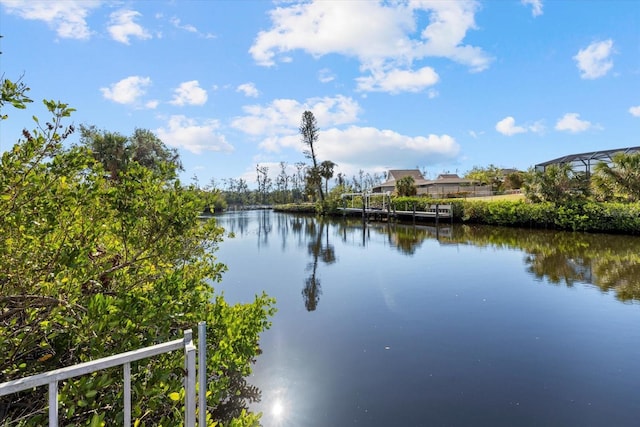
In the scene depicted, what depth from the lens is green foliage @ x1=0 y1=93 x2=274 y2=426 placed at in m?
1.59

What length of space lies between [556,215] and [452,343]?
15745 millimetres

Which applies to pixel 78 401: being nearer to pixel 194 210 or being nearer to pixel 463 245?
pixel 194 210

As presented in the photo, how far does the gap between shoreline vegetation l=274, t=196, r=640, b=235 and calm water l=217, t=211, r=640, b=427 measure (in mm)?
6024

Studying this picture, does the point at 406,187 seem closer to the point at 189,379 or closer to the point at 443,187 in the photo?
the point at 443,187

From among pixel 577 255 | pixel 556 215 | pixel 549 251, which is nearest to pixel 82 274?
pixel 577 255

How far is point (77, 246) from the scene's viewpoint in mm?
1716

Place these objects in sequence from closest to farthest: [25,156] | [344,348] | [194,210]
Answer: [25,156] → [194,210] → [344,348]

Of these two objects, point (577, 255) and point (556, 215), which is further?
point (556, 215)

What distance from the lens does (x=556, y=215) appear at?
17031 millimetres

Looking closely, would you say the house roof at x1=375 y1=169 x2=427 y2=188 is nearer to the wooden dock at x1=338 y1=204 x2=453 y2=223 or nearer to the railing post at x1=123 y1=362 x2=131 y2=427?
the wooden dock at x1=338 y1=204 x2=453 y2=223

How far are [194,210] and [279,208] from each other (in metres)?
46.5

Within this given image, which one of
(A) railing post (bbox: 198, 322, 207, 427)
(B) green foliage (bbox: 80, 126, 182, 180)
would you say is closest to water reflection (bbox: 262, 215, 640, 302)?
(A) railing post (bbox: 198, 322, 207, 427)

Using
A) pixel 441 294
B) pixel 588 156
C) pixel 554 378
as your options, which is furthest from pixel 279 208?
pixel 554 378

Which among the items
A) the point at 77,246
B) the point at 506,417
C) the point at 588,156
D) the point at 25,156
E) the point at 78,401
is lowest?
the point at 506,417
